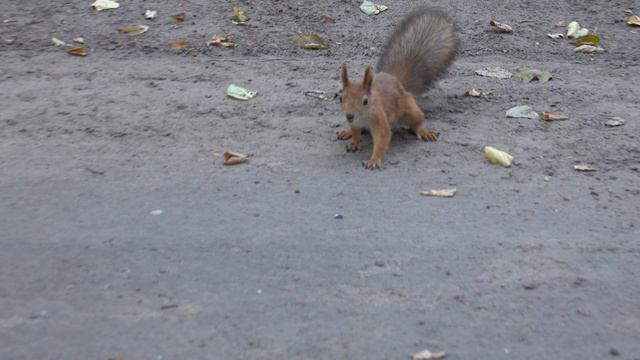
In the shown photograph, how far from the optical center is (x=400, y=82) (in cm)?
589

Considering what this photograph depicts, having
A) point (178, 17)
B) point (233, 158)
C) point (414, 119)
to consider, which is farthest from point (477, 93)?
point (178, 17)

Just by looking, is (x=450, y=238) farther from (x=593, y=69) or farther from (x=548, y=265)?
(x=593, y=69)

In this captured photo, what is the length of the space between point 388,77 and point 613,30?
2826 mm

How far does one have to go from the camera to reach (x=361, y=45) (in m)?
7.12

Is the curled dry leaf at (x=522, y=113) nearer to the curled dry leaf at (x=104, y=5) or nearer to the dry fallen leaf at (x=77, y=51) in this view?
the dry fallen leaf at (x=77, y=51)

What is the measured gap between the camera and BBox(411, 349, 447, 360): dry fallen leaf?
127 inches

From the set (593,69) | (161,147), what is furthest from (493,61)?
(161,147)

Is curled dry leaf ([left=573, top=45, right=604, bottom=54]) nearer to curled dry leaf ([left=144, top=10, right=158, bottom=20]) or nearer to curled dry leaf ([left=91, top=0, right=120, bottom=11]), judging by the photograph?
curled dry leaf ([left=144, top=10, right=158, bottom=20])

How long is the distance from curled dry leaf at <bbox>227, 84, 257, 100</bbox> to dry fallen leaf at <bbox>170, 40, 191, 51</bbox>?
1.04 metres

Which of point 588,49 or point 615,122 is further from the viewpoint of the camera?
point 588,49

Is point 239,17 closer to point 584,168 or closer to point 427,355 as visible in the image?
point 584,168

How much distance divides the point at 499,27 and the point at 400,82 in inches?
75.5

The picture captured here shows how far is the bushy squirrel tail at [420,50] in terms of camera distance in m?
5.98

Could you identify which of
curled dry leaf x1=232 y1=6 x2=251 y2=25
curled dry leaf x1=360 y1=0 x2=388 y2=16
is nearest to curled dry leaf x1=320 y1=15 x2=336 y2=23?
curled dry leaf x1=360 y1=0 x2=388 y2=16
